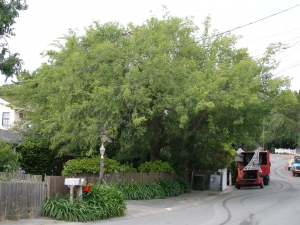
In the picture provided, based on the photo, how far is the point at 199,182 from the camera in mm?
29516

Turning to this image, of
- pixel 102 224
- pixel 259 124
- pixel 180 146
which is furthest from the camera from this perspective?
pixel 180 146

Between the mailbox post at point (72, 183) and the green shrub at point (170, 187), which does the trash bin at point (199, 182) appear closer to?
the green shrub at point (170, 187)

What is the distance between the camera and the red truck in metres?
32.3

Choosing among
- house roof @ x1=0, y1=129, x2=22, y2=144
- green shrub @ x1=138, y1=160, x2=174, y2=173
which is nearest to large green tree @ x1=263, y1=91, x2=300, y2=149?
green shrub @ x1=138, y1=160, x2=174, y2=173

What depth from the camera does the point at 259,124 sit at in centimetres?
2314

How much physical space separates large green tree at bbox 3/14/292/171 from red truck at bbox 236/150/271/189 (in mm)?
8495

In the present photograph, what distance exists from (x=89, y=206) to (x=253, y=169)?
20.9 m

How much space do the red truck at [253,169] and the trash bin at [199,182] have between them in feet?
14.9

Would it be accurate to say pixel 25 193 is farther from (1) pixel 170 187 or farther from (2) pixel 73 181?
(1) pixel 170 187

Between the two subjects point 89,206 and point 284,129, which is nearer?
point 89,206

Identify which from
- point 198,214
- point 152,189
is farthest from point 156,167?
point 198,214

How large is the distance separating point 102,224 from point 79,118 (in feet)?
29.0

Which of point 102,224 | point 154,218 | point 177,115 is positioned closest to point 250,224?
point 154,218

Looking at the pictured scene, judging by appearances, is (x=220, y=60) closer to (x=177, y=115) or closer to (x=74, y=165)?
(x=177, y=115)
